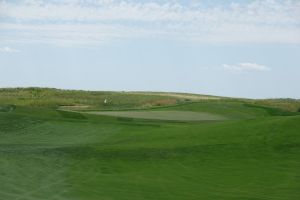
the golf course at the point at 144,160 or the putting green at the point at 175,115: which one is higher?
the putting green at the point at 175,115

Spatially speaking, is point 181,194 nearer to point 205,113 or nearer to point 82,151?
point 82,151

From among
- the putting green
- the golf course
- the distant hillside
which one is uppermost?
the distant hillside

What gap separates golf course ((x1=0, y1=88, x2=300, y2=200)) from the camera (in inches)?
546

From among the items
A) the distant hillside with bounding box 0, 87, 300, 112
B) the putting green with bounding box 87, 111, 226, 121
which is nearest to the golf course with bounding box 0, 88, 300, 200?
the putting green with bounding box 87, 111, 226, 121

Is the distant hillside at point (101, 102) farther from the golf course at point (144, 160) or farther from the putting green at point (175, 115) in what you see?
the golf course at point (144, 160)

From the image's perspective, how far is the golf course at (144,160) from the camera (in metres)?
13.9

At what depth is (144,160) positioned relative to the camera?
61.0 ft

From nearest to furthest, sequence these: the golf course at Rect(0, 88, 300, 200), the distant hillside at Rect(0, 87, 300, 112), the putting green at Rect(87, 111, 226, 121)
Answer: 1. the golf course at Rect(0, 88, 300, 200)
2. the putting green at Rect(87, 111, 226, 121)
3. the distant hillside at Rect(0, 87, 300, 112)

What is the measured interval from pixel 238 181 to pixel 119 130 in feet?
36.5

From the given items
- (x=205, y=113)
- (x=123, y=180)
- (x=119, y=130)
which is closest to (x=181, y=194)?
(x=123, y=180)

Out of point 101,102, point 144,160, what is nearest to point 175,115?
point 144,160

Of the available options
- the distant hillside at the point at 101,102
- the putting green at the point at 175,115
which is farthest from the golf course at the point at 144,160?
the distant hillside at the point at 101,102

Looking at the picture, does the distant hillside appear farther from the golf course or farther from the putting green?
the golf course

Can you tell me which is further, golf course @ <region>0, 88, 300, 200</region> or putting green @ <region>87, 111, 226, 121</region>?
putting green @ <region>87, 111, 226, 121</region>
